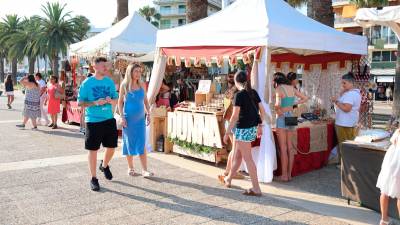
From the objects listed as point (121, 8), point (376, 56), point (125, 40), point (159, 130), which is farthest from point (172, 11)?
point (159, 130)

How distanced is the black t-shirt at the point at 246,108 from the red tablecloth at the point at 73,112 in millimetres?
7820

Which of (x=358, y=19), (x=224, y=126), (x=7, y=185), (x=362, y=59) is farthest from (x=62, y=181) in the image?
(x=362, y=59)

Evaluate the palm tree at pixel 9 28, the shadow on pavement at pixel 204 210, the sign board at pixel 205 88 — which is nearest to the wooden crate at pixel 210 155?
the sign board at pixel 205 88

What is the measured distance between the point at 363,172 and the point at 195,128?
3.30 m

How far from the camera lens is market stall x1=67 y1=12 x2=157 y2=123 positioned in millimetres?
11750

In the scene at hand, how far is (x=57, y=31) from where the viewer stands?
41.9m

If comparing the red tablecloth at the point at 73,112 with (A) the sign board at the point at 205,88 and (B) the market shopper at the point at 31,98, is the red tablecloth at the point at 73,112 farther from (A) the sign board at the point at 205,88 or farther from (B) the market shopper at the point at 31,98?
(A) the sign board at the point at 205,88

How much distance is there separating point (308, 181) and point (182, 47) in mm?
3353

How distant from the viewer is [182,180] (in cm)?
635

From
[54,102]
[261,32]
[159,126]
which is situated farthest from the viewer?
[54,102]

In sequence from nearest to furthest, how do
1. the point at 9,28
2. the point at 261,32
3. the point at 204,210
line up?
the point at 204,210 → the point at 261,32 → the point at 9,28

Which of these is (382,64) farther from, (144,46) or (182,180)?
(182,180)

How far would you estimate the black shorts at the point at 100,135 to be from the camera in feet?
18.4

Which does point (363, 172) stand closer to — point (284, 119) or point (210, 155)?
point (284, 119)
